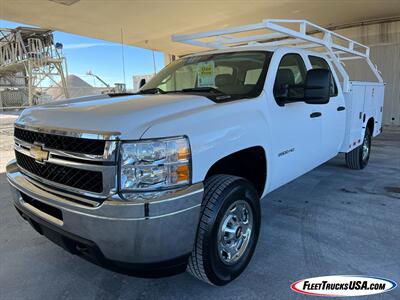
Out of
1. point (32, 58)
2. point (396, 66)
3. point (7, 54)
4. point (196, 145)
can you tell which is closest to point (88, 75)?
point (32, 58)

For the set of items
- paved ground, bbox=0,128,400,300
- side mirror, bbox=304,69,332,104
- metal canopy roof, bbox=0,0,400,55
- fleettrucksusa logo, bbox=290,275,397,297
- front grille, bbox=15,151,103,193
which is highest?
metal canopy roof, bbox=0,0,400,55

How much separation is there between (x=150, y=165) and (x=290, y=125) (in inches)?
69.8

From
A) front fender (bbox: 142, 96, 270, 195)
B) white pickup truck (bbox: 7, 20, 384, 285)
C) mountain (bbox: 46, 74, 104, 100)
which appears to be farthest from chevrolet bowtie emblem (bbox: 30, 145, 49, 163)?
mountain (bbox: 46, 74, 104, 100)

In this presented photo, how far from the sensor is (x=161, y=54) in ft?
61.0

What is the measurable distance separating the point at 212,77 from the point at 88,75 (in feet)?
73.0

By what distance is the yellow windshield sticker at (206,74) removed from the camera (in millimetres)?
3510

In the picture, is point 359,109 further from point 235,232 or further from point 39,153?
point 39,153

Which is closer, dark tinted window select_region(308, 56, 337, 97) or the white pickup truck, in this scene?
the white pickup truck

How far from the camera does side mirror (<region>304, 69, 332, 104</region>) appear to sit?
3.07 meters

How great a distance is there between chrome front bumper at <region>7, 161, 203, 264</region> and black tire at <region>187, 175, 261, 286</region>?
0.15 meters

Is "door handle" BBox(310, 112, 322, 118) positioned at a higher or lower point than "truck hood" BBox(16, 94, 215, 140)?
lower

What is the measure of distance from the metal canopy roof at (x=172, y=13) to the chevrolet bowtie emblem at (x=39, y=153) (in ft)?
26.0

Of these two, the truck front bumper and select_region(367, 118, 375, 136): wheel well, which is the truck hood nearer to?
the truck front bumper

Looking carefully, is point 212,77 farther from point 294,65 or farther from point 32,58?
point 32,58
